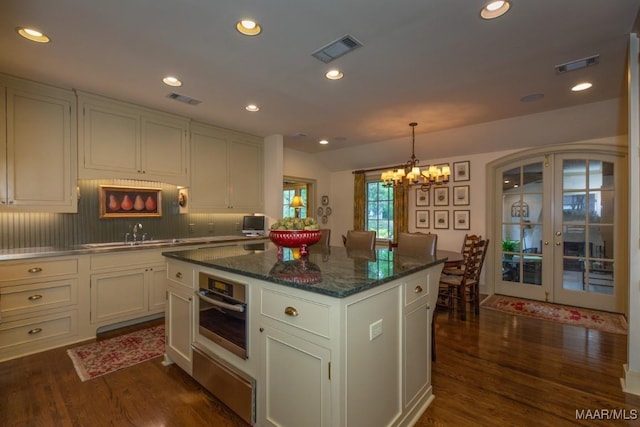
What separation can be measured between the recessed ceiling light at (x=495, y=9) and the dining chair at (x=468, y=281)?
267cm

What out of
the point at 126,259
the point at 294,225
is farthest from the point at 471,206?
the point at 126,259

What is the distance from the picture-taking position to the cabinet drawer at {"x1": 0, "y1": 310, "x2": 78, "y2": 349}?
2.72 meters

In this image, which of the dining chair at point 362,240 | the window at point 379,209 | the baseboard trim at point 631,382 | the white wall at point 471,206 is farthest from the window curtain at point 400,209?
the baseboard trim at point 631,382

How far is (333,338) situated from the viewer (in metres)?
1.40

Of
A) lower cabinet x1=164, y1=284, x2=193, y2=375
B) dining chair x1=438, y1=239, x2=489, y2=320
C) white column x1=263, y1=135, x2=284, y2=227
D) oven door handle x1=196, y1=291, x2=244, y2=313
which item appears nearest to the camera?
oven door handle x1=196, y1=291, x2=244, y2=313

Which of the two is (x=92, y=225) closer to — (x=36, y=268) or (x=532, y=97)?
(x=36, y=268)

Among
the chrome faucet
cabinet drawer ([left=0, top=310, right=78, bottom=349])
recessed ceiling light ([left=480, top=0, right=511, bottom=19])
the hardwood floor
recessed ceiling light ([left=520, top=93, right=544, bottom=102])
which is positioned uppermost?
recessed ceiling light ([left=480, top=0, right=511, bottom=19])

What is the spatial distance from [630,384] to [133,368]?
3.96m

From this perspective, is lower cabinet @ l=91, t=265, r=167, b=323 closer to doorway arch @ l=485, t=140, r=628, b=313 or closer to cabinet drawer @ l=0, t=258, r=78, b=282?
cabinet drawer @ l=0, t=258, r=78, b=282

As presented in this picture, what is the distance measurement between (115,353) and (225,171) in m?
2.84

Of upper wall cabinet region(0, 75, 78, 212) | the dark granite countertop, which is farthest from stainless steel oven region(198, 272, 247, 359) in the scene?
upper wall cabinet region(0, 75, 78, 212)

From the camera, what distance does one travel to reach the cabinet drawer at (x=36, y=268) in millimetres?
2693

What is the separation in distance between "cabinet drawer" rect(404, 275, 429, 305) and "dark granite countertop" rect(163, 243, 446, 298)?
0.09 m

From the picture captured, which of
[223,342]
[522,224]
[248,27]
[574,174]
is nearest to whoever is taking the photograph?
[223,342]
